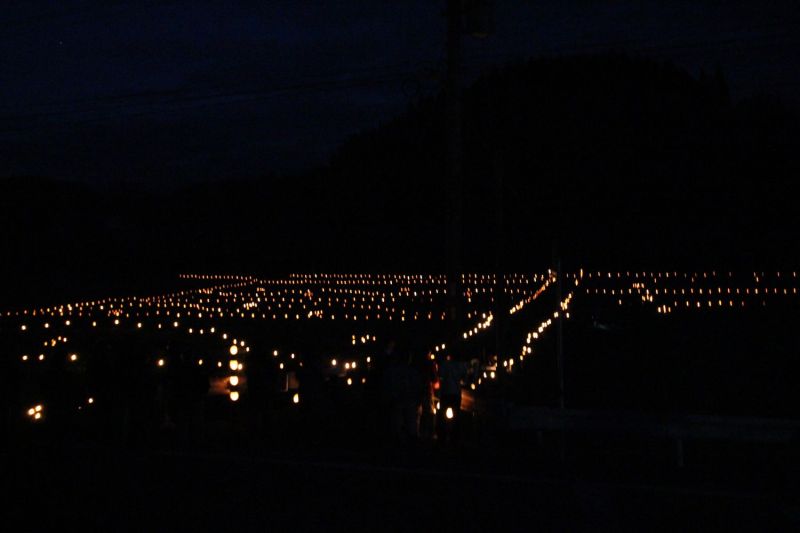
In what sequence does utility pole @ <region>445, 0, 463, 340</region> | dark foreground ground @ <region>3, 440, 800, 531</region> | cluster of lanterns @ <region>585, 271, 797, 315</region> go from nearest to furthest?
dark foreground ground @ <region>3, 440, 800, 531</region>
utility pole @ <region>445, 0, 463, 340</region>
cluster of lanterns @ <region>585, 271, 797, 315</region>

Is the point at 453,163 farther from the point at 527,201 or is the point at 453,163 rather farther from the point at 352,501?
the point at 527,201

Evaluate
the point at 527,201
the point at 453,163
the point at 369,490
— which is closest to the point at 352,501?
the point at 369,490

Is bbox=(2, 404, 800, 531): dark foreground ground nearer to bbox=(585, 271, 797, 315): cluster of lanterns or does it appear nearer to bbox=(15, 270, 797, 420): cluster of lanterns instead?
bbox=(15, 270, 797, 420): cluster of lanterns

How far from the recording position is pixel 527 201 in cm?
10119

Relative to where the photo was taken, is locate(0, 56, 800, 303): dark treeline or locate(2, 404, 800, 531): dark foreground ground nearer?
locate(2, 404, 800, 531): dark foreground ground

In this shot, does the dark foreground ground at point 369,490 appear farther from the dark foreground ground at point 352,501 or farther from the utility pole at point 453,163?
Result: the utility pole at point 453,163

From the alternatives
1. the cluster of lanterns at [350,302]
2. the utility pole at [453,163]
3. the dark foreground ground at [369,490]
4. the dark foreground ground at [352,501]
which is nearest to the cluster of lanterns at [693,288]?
the cluster of lanterns at [350,302]

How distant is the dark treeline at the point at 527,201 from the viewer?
6569 centimetres

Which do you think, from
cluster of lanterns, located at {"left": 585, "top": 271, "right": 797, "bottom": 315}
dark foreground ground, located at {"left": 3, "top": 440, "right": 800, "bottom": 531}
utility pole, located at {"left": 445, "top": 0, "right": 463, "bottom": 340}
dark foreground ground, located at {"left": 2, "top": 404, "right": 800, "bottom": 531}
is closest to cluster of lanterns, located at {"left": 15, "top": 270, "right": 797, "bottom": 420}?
cluster of lanterns, located at {"left": 585, "top": 271, "right": 797, "bottom": 315}

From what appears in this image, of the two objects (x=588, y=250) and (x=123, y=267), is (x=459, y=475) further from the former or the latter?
(x=588, y=250)

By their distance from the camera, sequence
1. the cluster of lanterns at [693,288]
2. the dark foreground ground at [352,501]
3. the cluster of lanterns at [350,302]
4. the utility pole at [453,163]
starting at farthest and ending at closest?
the cluster of lanterns at [693,288] → the cluster of lanterns at [350,302] → the utility pole at [453,163] → the dark foreground ground at [352,501]

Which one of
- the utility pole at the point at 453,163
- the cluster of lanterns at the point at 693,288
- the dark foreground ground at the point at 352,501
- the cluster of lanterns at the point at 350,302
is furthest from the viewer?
the cluster of lanterns at the point at 693,288

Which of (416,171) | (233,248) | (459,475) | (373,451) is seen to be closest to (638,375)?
(373,451)

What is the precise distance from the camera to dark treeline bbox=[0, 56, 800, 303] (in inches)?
2586
